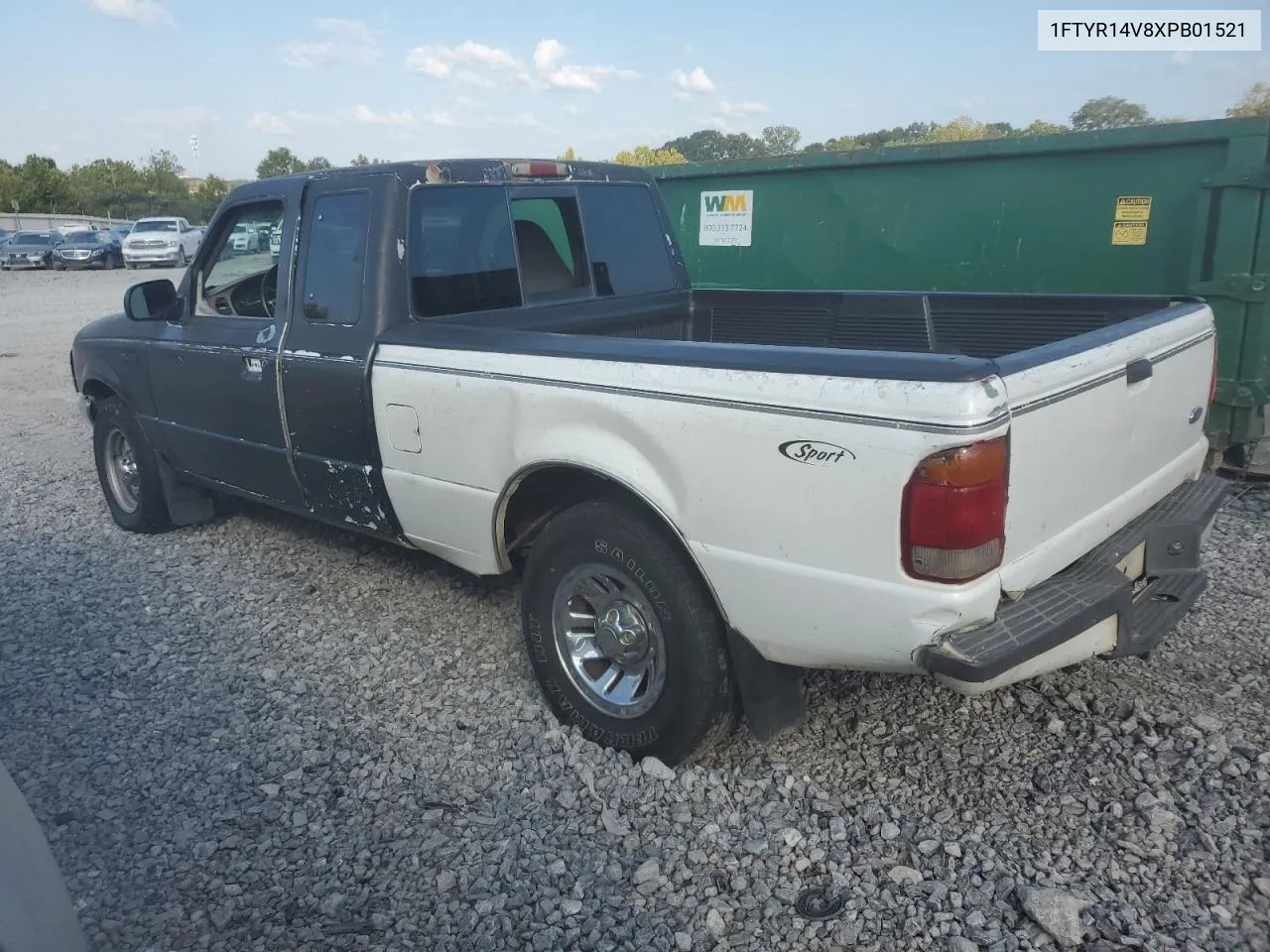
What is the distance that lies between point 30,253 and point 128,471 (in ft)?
107

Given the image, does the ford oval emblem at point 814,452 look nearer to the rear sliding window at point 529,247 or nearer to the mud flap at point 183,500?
the rear sliding window at point 529,247

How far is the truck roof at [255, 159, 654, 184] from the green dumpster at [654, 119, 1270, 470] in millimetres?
2600

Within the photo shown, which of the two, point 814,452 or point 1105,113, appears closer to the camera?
point 814,452

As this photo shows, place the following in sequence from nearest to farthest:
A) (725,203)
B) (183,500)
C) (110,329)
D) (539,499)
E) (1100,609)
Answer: (1100,609), (539,499), (110,329), (183,500), (725,203)

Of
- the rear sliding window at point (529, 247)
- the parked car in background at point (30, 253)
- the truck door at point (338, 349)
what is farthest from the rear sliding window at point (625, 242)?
the parked car in background at point (30, 253)

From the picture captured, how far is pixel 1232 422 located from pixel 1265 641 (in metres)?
2.04

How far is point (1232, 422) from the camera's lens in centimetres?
557

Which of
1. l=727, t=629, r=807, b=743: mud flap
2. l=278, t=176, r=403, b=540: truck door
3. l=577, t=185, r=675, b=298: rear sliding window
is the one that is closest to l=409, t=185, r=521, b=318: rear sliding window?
l=278, t=176, r=403, b=540: truck door

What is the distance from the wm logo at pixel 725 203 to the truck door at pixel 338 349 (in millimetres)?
3971

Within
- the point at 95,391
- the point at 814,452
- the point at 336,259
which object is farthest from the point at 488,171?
the point at 95,391

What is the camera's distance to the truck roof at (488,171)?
3965mm

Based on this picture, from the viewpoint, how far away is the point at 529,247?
4.30 m

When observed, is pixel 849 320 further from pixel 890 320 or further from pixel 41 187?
pixel 41 187

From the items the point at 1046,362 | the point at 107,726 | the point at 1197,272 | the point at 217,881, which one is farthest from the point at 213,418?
the point at 1197,272
